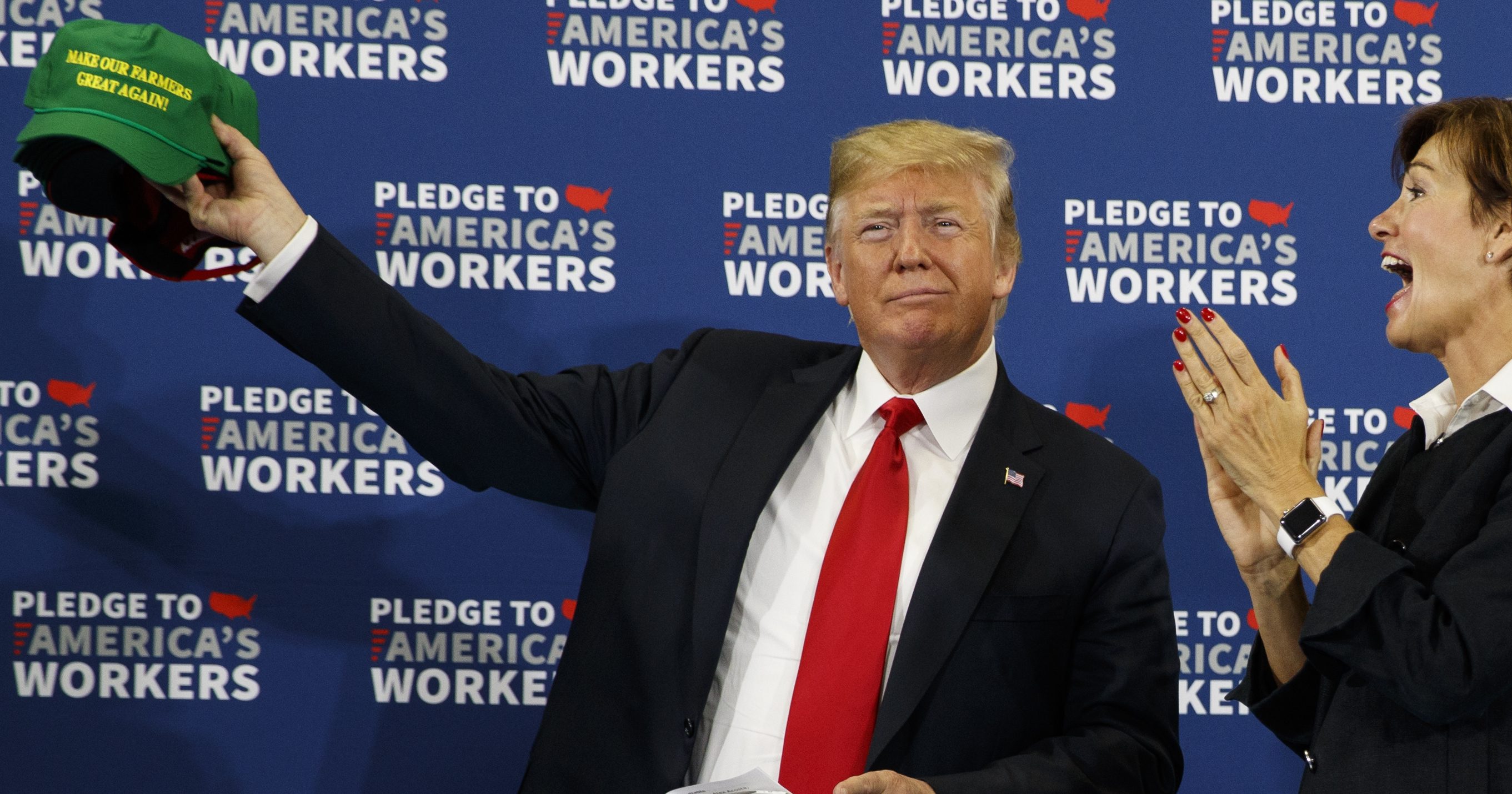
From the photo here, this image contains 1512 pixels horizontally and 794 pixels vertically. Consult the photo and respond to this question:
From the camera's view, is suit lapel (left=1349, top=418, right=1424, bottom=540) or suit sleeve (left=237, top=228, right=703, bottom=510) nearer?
suit sleeve (left=237, top=228, right=703, bottom=510)

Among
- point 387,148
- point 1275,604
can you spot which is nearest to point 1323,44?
point 1275,604

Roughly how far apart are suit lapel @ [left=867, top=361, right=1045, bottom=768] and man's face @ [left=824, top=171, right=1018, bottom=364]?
0.16 m

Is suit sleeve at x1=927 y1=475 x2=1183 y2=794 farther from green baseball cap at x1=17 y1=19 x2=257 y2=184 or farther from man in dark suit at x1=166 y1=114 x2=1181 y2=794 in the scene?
green baseball cap at x1=17 y1=19 x2=257 y2=184

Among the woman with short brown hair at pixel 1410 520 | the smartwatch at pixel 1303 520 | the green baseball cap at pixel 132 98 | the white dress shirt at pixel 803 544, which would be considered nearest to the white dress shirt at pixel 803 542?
the white dress shirt at pixel 803 544

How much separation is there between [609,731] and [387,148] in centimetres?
114

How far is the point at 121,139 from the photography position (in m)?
1.45

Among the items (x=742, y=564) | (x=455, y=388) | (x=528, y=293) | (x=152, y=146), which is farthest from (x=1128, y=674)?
(x=152, y=146)

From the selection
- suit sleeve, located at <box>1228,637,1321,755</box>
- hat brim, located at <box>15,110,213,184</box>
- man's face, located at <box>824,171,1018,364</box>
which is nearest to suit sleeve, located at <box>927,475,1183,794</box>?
suit sleeve, located at <box>1228,637,1321,755</box>

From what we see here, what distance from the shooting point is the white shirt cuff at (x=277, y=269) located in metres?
1.55

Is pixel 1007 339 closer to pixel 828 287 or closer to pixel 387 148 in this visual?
pixel 828 287

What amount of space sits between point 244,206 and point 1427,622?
56.4 inches

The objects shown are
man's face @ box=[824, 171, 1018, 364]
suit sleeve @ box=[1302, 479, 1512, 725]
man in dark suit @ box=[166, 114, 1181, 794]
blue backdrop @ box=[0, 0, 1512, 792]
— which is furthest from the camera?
blue backdrop @ box=[0, 0, 1512, 792]

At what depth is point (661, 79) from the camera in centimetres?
236

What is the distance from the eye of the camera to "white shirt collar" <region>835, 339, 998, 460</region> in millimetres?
1892
